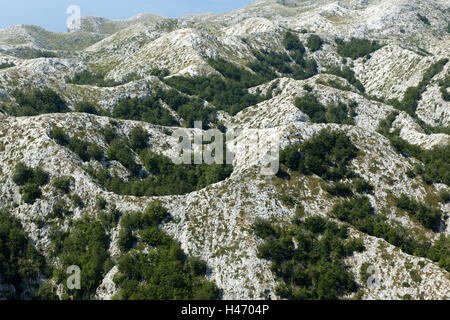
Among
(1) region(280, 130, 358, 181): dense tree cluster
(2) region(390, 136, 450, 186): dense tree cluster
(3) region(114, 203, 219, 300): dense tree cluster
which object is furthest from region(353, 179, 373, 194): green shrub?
(3) region(114, 203, 219, 300): dense tree cluster

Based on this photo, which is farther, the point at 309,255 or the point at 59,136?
the point at 59,136

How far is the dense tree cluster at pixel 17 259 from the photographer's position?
5419 centimetres

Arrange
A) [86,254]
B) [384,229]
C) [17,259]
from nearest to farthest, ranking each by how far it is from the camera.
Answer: [17,259] → [86,254] → [384,229]

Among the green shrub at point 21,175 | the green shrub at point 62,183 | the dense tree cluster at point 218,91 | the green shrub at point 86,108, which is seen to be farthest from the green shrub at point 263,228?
the dense tree cluster at point 218,91

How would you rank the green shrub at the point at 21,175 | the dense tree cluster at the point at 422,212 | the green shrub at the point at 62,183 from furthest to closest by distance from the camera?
the green shrub at the point at 21,175 < the green shrub at the point at 62,183 < the dense tree cluster at the point at 422,212

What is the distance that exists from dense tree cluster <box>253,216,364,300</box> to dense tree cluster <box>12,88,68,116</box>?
358 ft

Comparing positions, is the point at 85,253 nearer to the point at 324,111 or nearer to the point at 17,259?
the point at 17,259

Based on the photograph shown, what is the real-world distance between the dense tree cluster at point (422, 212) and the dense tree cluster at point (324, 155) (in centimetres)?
1381

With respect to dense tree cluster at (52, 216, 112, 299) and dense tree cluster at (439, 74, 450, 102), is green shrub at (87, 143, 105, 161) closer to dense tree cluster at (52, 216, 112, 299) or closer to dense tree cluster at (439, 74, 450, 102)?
→ dense tree cluster at (52, 216, 112, 299)

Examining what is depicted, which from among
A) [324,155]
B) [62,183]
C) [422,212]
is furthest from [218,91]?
[422,212]

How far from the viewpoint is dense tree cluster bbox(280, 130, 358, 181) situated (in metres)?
72.9

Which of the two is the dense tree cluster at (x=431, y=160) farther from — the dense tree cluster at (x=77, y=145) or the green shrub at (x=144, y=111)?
the green shrub at (x=144, y=111)

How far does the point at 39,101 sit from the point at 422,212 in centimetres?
14216

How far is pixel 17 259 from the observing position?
186 ft
